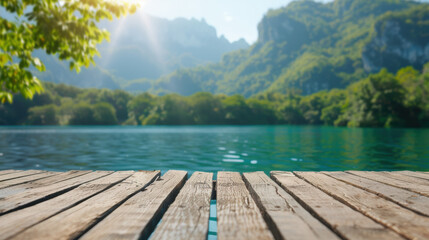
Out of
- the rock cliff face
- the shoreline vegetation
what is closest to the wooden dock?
the shoreline vegetation

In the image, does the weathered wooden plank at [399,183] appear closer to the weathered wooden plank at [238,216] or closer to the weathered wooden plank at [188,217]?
the weathered wooden plank at [238,216]

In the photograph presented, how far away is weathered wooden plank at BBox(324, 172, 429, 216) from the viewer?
2570 mm

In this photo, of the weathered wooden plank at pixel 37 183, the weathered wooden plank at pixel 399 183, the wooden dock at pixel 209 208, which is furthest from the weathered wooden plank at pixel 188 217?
the weathered wooden plank at pixel 399 183

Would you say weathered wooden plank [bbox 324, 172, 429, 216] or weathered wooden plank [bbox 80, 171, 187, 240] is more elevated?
weathered wooden plank [bbox 80, 171, 187, 240]

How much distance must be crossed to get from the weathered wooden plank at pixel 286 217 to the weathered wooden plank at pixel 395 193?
1094 millimetres

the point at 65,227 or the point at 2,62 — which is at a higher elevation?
the point at 2,62

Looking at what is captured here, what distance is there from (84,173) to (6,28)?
270cm

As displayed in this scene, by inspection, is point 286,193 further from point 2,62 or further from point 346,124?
point 346,124

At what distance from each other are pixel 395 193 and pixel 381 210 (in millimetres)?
924

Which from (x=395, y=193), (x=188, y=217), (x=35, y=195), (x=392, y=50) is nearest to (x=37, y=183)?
(x=35, y=195)

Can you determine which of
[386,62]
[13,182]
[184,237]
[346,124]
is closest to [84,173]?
[13,182]

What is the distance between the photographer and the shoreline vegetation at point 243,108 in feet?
199

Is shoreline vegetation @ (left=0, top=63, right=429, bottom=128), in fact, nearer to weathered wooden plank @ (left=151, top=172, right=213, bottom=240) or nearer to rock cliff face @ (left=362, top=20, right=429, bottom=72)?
rock cliff face @ (left=362, top=20, right=429, bottom=72)

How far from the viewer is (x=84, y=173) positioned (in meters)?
4.47
